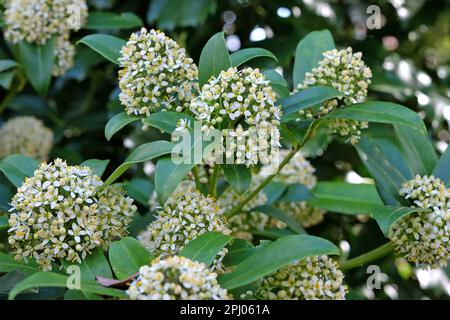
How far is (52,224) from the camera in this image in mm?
1662

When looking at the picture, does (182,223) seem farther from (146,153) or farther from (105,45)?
(105,45)

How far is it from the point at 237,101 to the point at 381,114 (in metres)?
0.37

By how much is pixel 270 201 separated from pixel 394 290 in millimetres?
988

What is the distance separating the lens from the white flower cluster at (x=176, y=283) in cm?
137

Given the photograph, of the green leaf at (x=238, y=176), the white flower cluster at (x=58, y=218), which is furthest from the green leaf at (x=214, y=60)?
the white flower cluster at (x=58, y=218)

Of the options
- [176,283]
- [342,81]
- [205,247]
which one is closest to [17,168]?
[205,247]

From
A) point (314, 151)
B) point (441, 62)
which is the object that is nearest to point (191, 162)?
point (314, 151)

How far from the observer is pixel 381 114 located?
5.97 feet

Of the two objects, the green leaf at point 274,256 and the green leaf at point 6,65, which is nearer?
the green leaf at point 274,256

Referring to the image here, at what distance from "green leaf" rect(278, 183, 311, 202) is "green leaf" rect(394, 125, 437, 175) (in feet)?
1.35

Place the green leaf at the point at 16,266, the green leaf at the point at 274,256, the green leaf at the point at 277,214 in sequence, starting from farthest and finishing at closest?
the green leaf at the point at 277,214
the green leaf at the point at 16,266
the green leaf at the point at 274,256

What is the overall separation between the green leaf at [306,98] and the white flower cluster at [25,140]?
1258mm

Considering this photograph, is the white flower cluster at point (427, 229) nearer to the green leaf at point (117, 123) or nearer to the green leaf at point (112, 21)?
the green leaf at point (117, 123)
